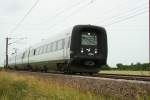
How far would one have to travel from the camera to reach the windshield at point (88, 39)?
941 inches

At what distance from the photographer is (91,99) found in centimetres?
904

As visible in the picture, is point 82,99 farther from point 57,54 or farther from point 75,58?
point 57,54

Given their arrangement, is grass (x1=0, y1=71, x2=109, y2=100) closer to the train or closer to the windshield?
the train

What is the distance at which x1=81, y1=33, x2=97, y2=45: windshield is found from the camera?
2389 centimetres

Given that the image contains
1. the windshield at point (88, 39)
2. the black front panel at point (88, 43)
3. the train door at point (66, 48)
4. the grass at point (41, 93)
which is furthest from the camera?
the train door at point (66, 48)

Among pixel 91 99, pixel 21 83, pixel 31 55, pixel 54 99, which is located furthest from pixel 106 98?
pixel 31 55

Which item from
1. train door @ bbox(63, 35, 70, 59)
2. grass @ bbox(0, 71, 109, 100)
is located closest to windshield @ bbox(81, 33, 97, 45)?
train door @ bbox(63, 35, 70, 59)

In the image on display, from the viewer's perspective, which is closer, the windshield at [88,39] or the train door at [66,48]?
the windshield at [88,39]

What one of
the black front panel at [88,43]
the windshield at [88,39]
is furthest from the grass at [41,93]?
the windshield at [88,39]

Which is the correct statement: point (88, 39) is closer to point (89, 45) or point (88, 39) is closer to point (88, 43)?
point (88, 43)

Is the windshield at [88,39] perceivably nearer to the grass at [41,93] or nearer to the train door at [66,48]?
the train door at [66,48]

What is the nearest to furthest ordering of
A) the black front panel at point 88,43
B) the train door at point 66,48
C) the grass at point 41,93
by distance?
the grass at point 41,93 → the black front panel at point 88,43 → the train door at point 66,48

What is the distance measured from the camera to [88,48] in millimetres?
23859

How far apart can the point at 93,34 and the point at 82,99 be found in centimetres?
1494
